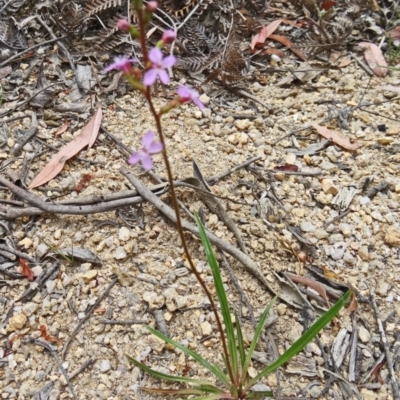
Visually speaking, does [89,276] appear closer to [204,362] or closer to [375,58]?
[204,362]

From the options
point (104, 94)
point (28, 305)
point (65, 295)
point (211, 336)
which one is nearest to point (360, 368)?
point (211, 336)

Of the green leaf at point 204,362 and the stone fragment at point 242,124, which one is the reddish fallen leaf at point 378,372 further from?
the stone fragment at point 242,124

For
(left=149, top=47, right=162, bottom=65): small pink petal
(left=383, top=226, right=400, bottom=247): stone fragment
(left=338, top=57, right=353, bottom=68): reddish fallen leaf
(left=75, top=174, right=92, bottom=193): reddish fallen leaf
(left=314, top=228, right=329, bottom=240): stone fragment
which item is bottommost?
(left=383, top=226, right=400, bottom=247): stone fragment

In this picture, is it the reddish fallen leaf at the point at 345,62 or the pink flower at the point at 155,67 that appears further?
the reddish fallen leaf at the point at 345,62

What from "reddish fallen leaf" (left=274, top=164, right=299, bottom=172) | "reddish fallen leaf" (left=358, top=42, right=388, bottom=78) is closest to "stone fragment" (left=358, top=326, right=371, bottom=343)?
"reddish fallen leaf" (left=274, top=164, right=299, bottom=172)

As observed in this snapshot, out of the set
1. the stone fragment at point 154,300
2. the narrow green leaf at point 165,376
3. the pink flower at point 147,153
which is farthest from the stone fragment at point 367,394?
the pink flower at point 147,153

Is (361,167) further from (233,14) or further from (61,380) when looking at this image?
(61,380)

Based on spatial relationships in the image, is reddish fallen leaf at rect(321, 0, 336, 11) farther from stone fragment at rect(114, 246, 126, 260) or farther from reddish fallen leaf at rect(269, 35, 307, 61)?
stone fragment at rect(114, 246, 126, 260)

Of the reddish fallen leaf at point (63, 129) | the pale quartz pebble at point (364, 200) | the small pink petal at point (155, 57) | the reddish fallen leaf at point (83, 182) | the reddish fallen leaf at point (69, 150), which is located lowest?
the pale quartz pebble at point (364, 200)
